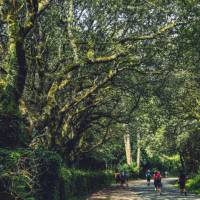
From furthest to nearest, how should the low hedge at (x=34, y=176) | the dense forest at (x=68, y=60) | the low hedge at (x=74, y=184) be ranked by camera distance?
the low hedge at (x=74, y=184)
the dense forest at (x=68, y=60)
the low hedge at (x=34, y=176)

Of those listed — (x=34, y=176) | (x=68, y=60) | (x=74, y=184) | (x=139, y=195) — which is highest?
(x=68, y=60)

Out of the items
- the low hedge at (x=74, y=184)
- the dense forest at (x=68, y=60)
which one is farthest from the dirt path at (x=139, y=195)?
the dense forest at (x=68, y=60)

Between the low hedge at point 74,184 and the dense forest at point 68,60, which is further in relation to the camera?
the low hedge at point 74,184

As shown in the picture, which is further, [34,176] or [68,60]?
[68,60]

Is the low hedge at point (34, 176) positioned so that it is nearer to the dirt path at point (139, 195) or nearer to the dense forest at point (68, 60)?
the dense forest at point (68, 60)

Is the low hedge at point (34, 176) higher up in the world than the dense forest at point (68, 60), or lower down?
lower down

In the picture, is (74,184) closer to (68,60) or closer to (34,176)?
(68,60)

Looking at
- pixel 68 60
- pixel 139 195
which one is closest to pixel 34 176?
pixel 68 60

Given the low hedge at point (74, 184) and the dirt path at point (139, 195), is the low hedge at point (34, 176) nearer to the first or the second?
the low hedge at point (74, 184)

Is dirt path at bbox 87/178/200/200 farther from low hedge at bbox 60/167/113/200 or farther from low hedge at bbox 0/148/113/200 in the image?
low hedge at bbox 0/148/113/200

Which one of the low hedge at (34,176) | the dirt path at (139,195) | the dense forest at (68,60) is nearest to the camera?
the low hedge at (34,176)

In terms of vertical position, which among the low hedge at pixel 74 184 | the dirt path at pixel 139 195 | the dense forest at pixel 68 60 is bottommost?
the dirt path at pixel 139 195

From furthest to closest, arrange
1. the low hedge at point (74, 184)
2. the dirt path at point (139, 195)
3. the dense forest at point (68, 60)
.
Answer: the dirt path at point (139, 195), the low hedge at point (74, 184), the dense forest at point (68, 60)

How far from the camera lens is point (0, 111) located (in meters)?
13.4
